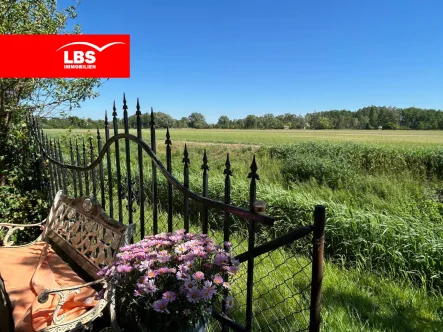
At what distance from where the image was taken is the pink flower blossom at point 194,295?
49.1 inches

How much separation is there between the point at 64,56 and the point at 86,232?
3.44 meters

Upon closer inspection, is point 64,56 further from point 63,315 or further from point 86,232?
point 63,315

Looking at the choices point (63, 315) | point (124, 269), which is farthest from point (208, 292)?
point (63, 315)

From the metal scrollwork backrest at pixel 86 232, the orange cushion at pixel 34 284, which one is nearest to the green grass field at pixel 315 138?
the metal scrollwork backrest at pixel 86 232

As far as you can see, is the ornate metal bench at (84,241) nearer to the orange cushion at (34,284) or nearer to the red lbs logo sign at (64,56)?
the orange cushion at (34,284)

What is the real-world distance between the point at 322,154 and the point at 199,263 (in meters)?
14.7

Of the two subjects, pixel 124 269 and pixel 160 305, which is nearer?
pixel 160 305

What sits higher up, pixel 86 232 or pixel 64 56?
pixel 64 56

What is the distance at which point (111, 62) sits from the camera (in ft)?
17.0

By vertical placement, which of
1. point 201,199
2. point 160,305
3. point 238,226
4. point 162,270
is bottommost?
point 238,226

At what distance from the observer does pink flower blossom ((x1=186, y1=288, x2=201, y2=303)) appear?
1248 mm

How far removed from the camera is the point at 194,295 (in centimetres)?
126

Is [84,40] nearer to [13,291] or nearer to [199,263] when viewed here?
[13,291]

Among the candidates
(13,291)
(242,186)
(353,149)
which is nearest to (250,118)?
(353,149)
